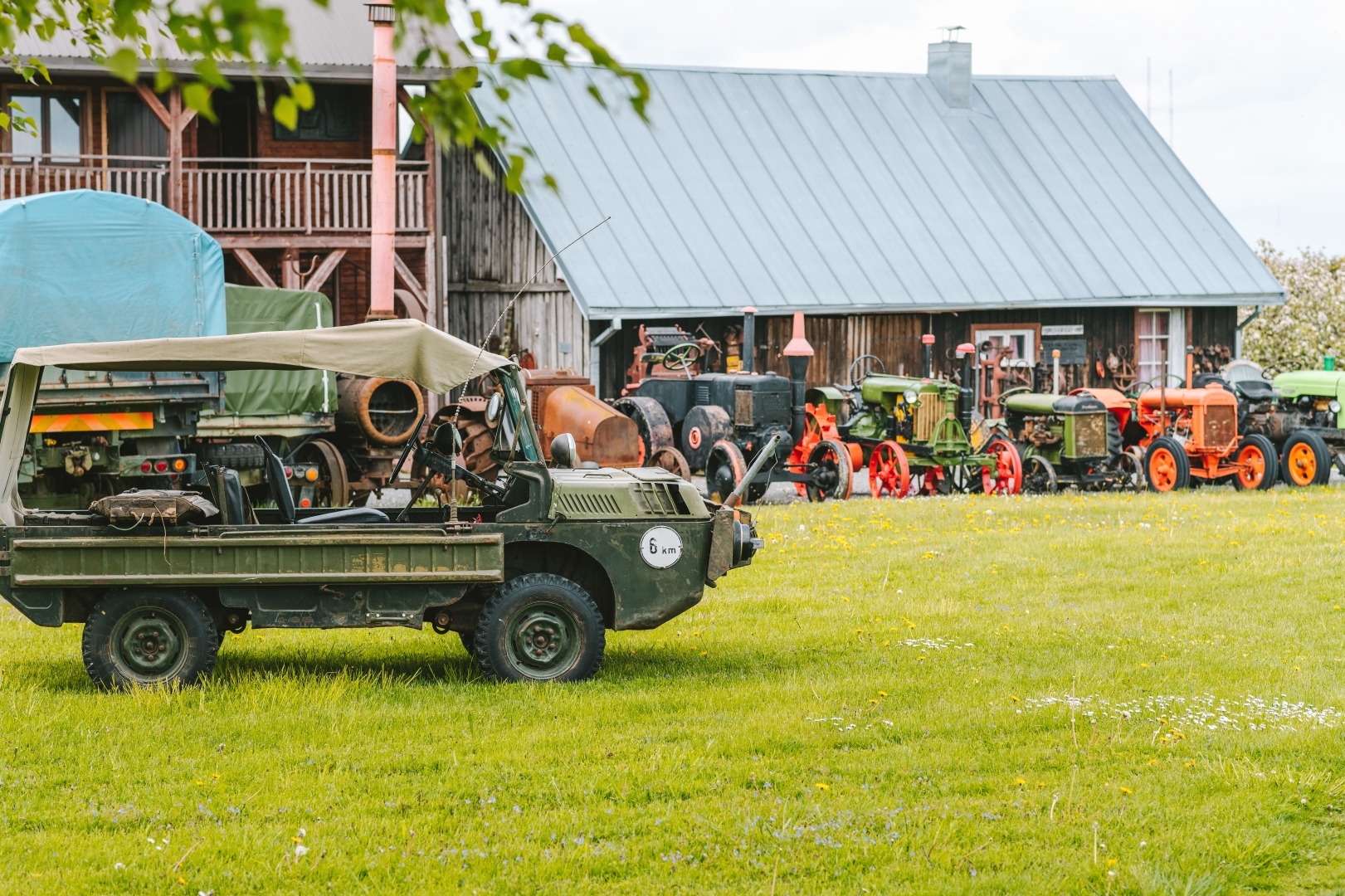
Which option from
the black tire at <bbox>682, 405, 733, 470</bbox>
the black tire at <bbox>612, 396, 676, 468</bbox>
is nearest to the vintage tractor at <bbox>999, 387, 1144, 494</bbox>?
the black tire at <bbox>682, 405, 733, 470</bbox>

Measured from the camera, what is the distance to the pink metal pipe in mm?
17656

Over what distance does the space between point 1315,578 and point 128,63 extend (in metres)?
10.4

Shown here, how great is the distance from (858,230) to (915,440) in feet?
26.2

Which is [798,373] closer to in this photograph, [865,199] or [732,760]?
[865,199]

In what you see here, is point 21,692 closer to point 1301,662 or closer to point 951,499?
point 1301,662

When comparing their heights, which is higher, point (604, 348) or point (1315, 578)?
point (604, 348)

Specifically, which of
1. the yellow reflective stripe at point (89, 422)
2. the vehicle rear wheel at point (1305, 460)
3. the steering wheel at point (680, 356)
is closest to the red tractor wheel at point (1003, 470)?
the vehicle rear wheel at point (1305, 460)

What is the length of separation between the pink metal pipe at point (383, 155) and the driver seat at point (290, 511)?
9.04 meters

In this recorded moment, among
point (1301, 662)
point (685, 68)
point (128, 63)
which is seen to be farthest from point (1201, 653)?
point (685, 68)

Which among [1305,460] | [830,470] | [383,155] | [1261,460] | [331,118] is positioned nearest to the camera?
[383,155]

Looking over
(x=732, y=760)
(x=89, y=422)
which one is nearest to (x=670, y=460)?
(x=89, y=422)

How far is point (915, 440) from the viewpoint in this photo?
19.7 m

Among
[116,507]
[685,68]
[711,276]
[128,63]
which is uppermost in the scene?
[685,68]

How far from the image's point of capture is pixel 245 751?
22.0 ft
